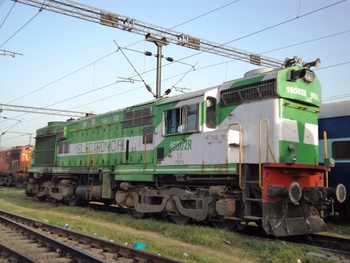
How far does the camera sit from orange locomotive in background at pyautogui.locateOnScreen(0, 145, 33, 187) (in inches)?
1177

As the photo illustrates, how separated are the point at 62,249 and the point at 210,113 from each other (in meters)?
4.98

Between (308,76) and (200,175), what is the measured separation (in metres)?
3.80

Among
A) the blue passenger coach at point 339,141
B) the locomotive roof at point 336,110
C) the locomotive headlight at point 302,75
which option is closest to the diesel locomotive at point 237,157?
the locomotive headlight at point 302,75

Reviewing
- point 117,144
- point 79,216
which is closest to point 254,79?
point 117,144

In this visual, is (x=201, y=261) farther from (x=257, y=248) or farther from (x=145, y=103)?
(x=145, y=103)

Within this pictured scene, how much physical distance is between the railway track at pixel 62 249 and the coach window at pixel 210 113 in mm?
4107

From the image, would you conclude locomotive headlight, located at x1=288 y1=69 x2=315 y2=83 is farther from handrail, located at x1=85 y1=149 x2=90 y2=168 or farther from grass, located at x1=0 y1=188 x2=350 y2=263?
handrail, located at x1=85 y1=149 x2=90 y2=168

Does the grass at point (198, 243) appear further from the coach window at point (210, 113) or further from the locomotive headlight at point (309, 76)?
the locomotive headlight at point (309, 76)

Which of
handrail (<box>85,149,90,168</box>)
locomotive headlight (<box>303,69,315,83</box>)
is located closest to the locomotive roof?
locomotive headlight (<box>303,69,315,83</box>)

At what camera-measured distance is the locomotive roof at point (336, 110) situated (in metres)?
11.0

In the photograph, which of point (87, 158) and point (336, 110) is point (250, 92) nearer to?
point (336, 110)

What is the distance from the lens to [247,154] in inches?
333

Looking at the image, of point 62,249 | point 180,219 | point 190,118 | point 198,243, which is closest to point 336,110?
point 190,118

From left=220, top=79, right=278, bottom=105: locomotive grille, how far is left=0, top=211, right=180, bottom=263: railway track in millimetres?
4644
